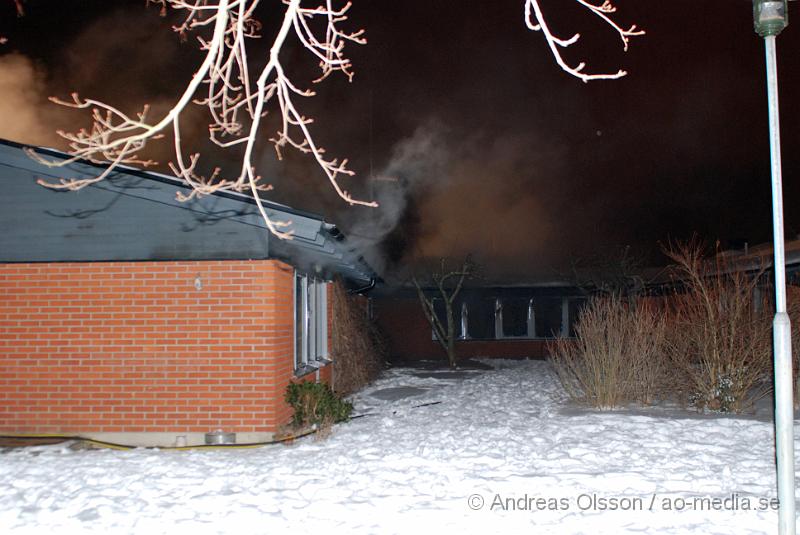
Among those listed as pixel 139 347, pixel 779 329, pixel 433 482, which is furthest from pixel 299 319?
pixel 779 329

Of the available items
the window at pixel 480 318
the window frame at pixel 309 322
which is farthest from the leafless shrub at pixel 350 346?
the window at pixel 480 318

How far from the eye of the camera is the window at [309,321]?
11.2 m

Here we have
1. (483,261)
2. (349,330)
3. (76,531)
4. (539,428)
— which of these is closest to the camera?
(76,531)

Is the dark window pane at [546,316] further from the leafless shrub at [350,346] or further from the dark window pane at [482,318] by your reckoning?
the leafless shrub at [350,346]

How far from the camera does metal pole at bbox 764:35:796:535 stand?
4797mm

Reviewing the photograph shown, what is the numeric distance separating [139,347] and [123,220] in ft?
5.23

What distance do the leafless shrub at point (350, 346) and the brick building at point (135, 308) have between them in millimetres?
3652

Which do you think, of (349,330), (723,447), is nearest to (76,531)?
(723,447)

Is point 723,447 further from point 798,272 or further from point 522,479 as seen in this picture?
point 798,272

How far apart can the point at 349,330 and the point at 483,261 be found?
11762 mm

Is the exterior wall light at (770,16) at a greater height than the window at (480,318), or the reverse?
the exterior wall light at (770,16)

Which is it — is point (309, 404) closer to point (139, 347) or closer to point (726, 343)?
point (139, 347)

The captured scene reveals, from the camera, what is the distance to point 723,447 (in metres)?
8.31

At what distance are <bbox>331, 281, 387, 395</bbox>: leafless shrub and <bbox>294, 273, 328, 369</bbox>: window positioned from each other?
63cm
